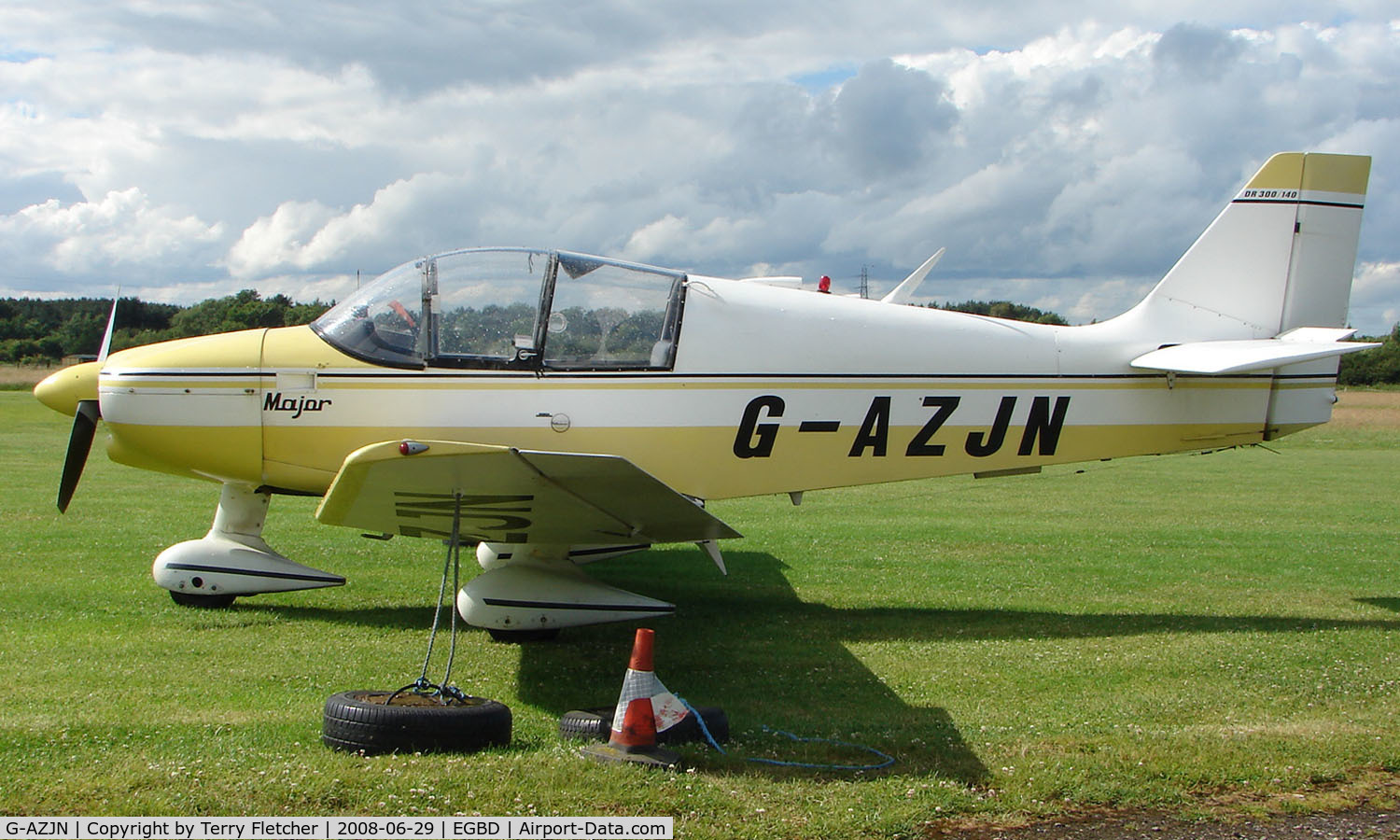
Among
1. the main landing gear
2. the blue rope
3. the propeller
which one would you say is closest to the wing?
the blue rope

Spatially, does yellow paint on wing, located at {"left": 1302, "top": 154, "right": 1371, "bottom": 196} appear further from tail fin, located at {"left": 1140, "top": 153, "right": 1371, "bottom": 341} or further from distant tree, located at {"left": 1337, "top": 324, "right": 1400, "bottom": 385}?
distant tree, located at {"left": 1337, "top": 324, "right": 1400, "bottom": 385}

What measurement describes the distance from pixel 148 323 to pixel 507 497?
37726 millimetres

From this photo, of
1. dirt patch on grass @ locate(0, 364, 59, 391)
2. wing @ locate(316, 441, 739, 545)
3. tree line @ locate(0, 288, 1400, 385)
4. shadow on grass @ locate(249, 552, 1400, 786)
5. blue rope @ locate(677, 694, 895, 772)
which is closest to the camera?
blue rope @ locate(677, 694, 895, 772)

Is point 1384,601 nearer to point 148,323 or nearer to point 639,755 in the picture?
point 639,755

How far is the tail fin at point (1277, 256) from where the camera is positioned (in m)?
7.71

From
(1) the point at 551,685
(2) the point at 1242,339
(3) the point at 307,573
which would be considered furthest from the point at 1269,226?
(3) the point at 307,573

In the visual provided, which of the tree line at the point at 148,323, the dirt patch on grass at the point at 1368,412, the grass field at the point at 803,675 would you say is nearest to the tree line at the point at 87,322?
the tree line at the point at 148,323

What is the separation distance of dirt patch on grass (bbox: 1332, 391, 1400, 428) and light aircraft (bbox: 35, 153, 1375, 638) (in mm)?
26666

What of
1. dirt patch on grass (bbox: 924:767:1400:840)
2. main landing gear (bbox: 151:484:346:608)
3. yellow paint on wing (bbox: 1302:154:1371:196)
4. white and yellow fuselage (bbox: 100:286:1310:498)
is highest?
yellow paint on wing (bbox: 1302:154:1371:196)

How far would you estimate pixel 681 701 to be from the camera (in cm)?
466

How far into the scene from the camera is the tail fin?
7.71 m

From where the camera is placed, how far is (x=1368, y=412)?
3775 cm

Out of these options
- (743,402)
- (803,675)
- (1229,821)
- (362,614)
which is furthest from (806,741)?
(362,614)

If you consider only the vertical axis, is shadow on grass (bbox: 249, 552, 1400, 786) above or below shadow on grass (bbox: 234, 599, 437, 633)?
above
